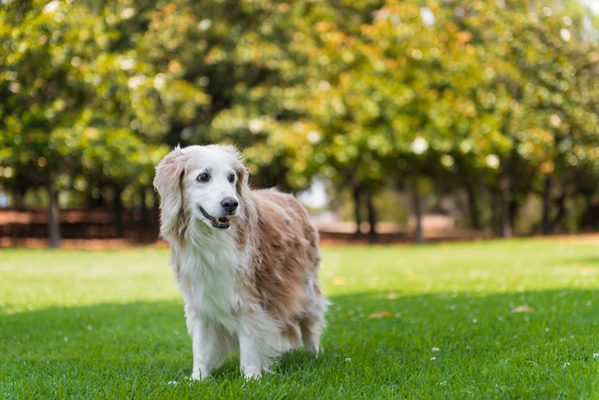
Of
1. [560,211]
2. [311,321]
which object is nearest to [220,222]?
[311,321]

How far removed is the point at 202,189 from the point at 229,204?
282mm

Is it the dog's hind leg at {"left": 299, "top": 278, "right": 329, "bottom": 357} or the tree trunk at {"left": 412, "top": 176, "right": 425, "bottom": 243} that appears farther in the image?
the tree trunk at {"left": 412, "top": 176, "right": 425, "bottom": 243}

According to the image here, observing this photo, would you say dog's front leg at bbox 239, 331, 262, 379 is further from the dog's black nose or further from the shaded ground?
the shaded ground

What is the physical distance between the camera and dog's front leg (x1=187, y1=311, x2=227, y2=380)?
4.20 meters

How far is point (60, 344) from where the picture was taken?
17.1ft

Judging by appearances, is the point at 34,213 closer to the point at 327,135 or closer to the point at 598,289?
the point at 327,135

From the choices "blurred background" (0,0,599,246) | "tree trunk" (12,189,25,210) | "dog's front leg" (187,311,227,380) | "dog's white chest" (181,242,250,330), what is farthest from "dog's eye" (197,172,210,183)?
"tree trunk" (12,189,25,210)

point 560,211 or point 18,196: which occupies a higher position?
point 18,196

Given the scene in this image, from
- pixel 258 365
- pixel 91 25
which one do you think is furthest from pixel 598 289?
pixel 91 25

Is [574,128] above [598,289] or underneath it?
above

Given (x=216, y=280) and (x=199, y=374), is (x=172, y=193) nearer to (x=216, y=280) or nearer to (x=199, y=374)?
(x=216, y=280)

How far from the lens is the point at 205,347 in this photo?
423 cm

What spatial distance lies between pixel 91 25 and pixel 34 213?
16.1m

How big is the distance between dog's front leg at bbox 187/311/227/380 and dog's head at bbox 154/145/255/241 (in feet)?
2.53
